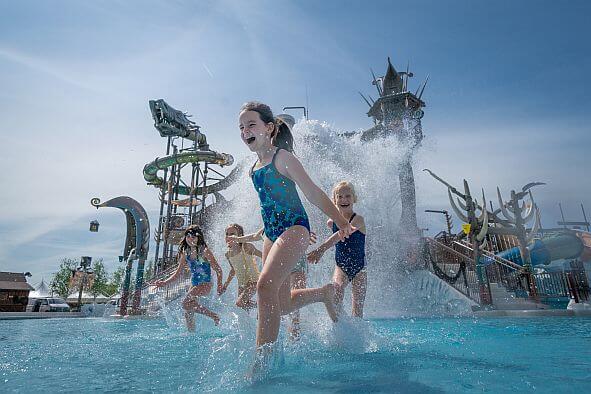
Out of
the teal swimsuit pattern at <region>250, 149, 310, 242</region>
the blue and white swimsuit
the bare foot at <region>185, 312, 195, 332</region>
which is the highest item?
the teal swimsuit pattern at <region>250, 149, 310, 242</region>

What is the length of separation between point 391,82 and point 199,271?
26.5 metres

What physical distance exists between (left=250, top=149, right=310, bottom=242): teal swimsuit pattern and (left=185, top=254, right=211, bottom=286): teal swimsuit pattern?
11.2 feet

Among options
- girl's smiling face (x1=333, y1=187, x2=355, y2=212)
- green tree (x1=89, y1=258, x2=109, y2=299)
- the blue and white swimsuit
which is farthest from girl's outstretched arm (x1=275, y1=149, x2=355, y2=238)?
green tree (x1=89, y1=258, x2=109, y2=299)

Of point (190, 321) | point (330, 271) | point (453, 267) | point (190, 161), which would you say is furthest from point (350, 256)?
point (190, 161)

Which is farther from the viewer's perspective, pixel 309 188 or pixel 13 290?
pixel 13 290

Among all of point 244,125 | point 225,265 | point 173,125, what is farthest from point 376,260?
point 173,125

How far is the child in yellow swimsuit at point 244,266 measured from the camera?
5.29 meters

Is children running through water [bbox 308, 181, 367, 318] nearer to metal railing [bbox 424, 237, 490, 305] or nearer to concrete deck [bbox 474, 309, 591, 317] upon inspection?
concrete deck [bbox 474, 309, 591, 317]

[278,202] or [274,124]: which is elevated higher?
[274,124]

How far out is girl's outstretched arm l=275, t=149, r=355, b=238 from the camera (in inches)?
95.0

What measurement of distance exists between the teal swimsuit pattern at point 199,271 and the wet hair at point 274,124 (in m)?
3.51

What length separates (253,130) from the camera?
2689mm

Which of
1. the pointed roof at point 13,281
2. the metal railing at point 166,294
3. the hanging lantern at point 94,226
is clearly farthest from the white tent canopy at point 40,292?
the metal railing at point 166,294

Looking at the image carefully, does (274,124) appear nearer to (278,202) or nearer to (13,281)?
(278,202)
